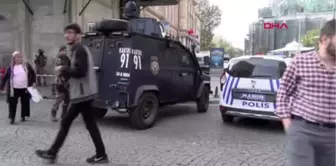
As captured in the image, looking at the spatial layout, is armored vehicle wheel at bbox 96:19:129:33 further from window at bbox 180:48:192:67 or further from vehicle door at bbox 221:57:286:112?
vehicle door at bbox 221:57:286:112

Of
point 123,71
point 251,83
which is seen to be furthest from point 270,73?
point 123,71

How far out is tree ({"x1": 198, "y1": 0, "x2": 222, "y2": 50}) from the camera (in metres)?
68.5

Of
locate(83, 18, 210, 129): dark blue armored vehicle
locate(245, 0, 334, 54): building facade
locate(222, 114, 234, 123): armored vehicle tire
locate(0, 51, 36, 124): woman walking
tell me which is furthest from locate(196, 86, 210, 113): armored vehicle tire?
locate(245, 0, 334, 54): building facade

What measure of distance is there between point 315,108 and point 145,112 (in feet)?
18.1

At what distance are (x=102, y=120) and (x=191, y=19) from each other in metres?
56.0

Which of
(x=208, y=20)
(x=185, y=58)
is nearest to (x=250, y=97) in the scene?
(x=185, y=58)

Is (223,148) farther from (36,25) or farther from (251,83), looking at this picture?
(36,25)

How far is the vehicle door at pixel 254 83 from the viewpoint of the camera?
7.94 metres

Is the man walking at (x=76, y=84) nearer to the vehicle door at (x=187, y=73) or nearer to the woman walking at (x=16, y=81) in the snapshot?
the woman walking at (x=16, y=81)

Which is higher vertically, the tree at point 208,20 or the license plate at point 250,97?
the tree at point 208,20

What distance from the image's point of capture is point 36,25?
15.9 m

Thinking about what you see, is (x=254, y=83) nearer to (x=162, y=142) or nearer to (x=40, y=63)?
(x=162, y=142)

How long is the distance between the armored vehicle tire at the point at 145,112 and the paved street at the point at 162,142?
0.19 m

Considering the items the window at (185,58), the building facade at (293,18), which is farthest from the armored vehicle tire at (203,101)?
the building facade at (293,18)
